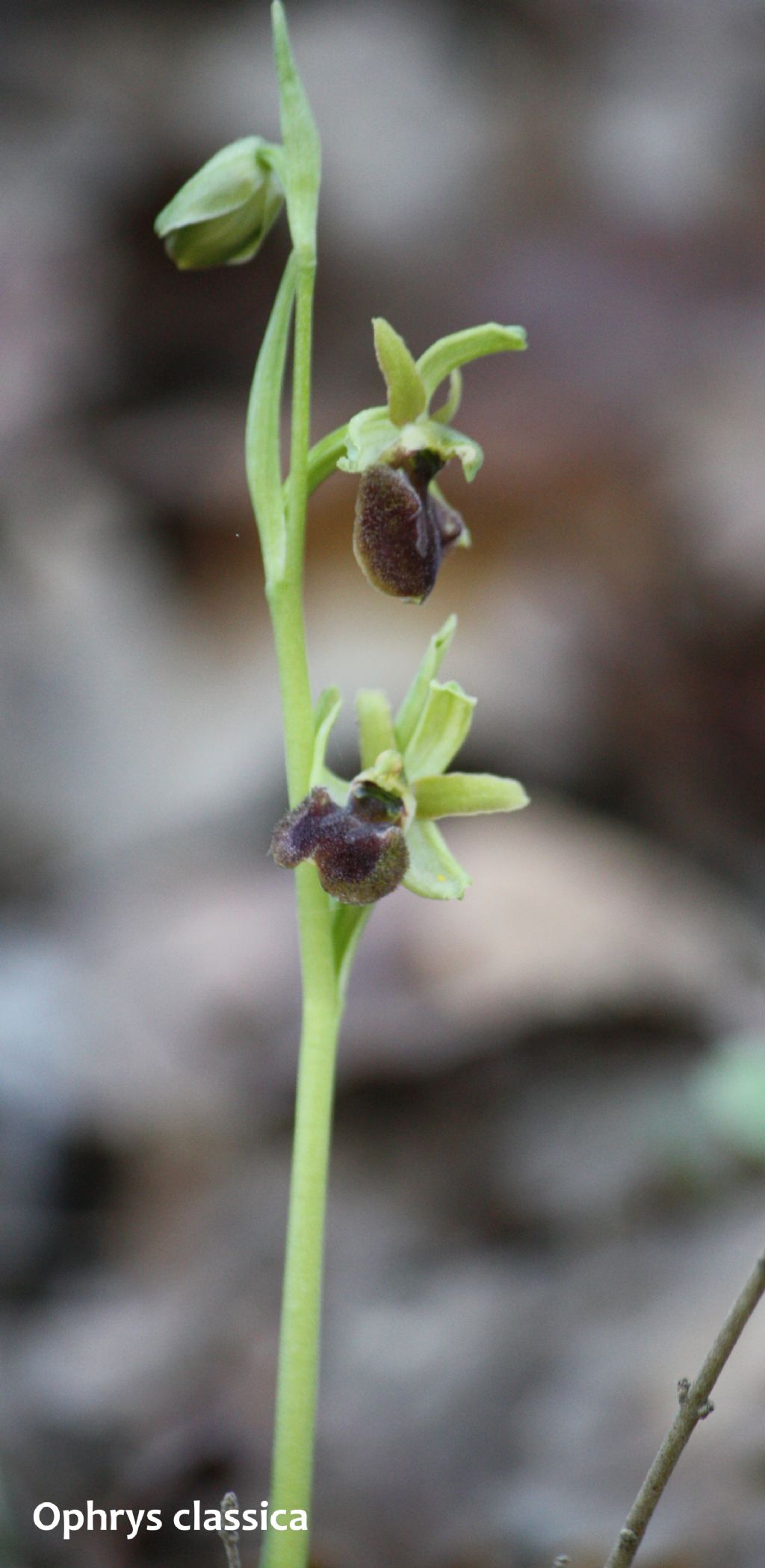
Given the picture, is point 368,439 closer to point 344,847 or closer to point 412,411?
point 412,411

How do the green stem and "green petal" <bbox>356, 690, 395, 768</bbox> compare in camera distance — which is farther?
"green petal" <bbox>356, 690, 395, 768</bbox>

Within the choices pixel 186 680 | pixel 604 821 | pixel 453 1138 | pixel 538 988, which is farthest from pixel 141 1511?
pixel 186 680

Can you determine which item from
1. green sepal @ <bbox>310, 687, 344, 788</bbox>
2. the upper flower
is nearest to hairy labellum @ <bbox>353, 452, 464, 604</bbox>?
the upper flower

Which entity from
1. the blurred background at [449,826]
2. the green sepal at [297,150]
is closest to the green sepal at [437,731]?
the green sepal at [297,150]

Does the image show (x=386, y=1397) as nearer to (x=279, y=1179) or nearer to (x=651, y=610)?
(x=279, y=1179)

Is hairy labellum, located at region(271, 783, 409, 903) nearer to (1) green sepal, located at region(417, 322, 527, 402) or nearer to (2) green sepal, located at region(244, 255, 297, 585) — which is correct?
(2) green sepal, located at region(244, 255, 297, 585)

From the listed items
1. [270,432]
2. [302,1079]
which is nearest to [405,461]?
[270,432]

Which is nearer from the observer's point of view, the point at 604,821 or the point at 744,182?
the point at 604,821
